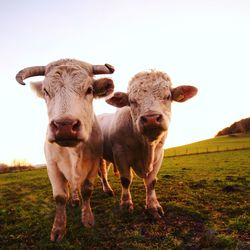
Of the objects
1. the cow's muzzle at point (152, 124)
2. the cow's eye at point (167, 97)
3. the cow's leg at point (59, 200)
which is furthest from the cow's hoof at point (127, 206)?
the cow's eye at point (167, 97)

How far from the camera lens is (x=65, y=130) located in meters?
5.07

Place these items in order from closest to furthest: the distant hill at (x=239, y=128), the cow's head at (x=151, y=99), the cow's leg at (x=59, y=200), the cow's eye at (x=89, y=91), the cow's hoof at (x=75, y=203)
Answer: the cow's eye at (x=89, y=91)
the cow's leg at (x=59, y=200)
the cow's head at (x=151, y=99)
the cow's hoof at (x=75, y=203)
the distant hill at (x=239, y=128)

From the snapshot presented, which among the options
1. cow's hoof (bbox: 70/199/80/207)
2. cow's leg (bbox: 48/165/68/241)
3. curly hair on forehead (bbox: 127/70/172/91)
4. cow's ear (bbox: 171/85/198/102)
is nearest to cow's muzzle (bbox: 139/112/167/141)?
curly hair on forehead (bbox: 127/70/172/91)

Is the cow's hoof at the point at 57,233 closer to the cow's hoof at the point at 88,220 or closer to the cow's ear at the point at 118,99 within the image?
the cow's hoof at the point at 88,220

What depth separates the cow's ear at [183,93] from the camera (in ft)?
24.8

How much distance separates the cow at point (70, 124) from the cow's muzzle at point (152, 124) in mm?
916

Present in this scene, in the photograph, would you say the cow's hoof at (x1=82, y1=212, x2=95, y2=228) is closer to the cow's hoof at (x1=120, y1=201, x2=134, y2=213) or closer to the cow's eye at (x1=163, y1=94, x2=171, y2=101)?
the cow's hoof at (x1=120, y1=201, x2=134, y2=213)

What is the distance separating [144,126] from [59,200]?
2.19 metres

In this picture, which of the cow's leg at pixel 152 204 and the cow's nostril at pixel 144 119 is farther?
the cow's leg at pixel 152 204

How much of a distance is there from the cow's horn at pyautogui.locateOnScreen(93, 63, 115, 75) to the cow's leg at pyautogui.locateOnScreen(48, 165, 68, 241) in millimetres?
2043

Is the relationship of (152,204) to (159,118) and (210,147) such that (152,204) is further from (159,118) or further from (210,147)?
(210,147)

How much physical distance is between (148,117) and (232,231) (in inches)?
107

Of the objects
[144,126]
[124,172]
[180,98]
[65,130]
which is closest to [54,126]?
[65,130]

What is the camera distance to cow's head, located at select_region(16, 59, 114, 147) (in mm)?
5152
